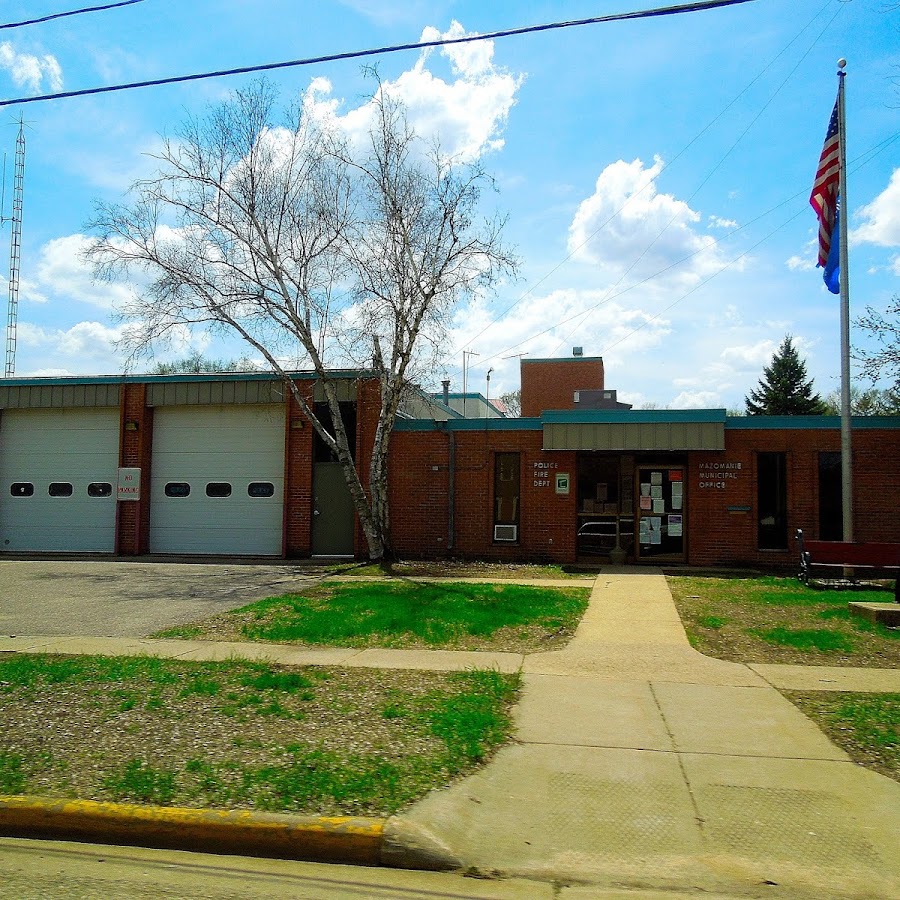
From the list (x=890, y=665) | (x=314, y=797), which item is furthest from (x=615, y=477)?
(x=314, y=797)

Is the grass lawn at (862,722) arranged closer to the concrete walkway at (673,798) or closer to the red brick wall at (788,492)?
the concrete walkway at (673,798)

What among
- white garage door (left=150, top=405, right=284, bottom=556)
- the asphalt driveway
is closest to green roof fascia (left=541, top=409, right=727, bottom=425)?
the asphalt driveway

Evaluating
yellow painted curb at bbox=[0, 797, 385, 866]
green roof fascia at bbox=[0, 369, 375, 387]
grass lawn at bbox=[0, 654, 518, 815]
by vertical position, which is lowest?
yellow painted curb at bbox=[0, 797, 385, 866]

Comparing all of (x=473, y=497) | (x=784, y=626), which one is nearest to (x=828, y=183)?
(x=784, y=626)

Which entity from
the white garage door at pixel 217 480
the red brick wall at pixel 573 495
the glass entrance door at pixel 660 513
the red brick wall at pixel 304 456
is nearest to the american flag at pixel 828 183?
the red brick wall at pixel 573 495

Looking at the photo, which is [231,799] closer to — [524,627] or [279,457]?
[524,627]

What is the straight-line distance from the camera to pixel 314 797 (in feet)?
16.3

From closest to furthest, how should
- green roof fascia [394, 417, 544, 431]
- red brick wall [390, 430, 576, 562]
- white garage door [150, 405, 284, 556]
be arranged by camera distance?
red brick wall [390, 430, 576, 562], green roof fascia [394, 417, 544, 431], white garage door [150, 405, 284, 556]

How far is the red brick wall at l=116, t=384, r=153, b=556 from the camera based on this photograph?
21078mm

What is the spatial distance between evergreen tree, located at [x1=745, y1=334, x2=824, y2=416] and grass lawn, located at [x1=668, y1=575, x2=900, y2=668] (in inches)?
1620

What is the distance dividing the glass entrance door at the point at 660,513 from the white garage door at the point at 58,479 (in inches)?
538

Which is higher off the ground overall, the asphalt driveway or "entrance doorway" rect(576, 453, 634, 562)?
"entrance doorway" rect(576, 453, 634, 562)

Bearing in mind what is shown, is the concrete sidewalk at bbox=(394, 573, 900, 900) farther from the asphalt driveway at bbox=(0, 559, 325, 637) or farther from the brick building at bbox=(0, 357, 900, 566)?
the brick building at bbox=(0, 357, 900, 566)

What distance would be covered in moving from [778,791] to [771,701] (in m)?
2.14
